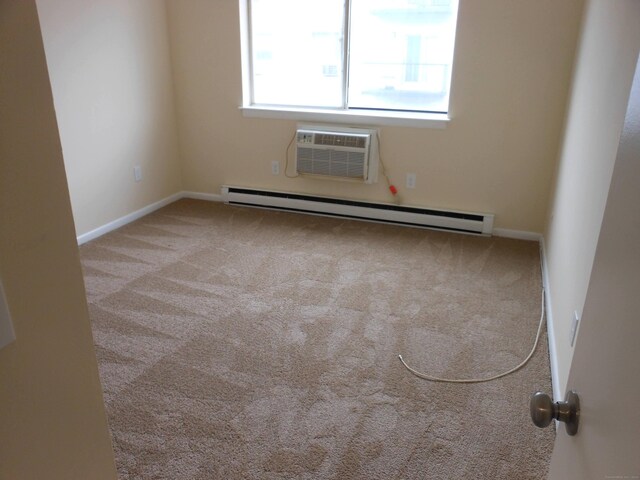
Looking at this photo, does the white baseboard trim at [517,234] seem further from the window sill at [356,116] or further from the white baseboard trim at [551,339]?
the window sill at [356,116]

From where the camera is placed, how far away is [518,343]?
255cm

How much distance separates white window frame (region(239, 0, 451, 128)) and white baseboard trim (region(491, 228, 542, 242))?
89 cm

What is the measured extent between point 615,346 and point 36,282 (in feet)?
2.66

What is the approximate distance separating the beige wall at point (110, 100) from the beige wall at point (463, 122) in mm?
216

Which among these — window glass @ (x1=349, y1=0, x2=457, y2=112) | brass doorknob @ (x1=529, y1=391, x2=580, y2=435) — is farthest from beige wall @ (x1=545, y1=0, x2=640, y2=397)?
brass doorknob @ (x1=529, y1=391, x2=580, y2=435)

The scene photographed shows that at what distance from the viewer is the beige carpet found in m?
1.88

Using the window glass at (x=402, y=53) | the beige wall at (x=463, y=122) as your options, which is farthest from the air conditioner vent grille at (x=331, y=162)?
the window glass at (x=402, y=53)

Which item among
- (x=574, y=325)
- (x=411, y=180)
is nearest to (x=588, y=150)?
(x=574, y=325)

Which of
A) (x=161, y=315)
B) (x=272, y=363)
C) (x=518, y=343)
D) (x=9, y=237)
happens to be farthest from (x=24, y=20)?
(x=518, y=343)

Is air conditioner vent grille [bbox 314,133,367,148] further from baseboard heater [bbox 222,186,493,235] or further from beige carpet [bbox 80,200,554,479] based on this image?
beige carpet [bbox 80,200,554,479]

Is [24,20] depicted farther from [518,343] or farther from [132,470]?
[518,343]

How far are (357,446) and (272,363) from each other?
62 cm

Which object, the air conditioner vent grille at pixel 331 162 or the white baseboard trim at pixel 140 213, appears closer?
the white baseboard trim at pixel 140 213

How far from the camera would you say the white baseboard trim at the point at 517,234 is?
3820mm
